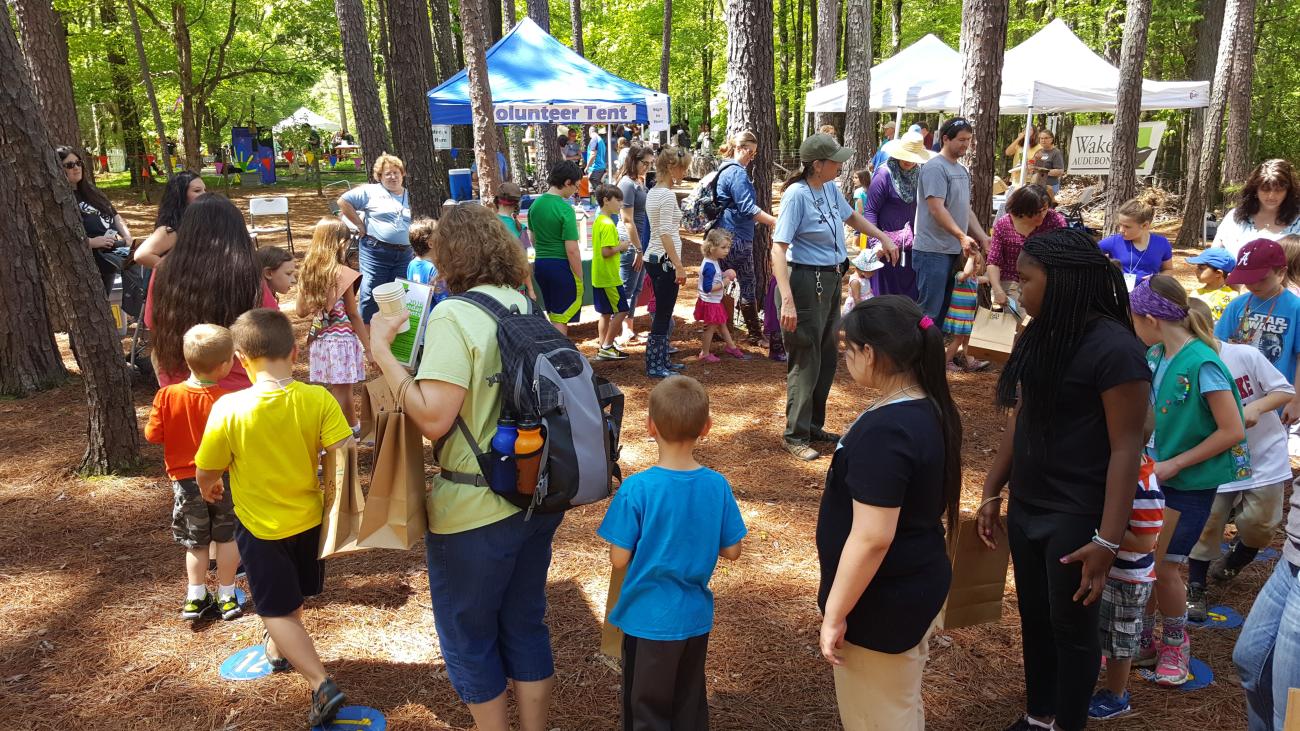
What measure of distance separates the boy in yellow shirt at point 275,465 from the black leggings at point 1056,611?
2362 millimetres

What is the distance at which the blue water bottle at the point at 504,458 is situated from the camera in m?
2.43

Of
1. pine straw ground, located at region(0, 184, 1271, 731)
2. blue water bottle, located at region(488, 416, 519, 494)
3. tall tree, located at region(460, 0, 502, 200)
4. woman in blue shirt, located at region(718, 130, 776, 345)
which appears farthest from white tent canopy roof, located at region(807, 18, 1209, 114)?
blue water bottle, located at region(488, 416, 519, 494)

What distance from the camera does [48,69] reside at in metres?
10.5

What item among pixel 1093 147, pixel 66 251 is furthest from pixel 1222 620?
pixel 1093 147

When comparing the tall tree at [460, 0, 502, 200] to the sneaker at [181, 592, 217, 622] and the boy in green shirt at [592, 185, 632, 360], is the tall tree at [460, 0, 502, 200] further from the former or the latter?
the sneaker at [181, 592, 217, 622]

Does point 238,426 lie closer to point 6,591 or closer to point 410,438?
point 410,438

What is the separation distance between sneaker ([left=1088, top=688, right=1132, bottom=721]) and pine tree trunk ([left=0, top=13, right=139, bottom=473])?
556 centimetres

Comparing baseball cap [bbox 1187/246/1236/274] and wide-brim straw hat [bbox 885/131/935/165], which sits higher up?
wide-brim straw hat [bbox 885/131/935/165]

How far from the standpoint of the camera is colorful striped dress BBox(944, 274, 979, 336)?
7305mm


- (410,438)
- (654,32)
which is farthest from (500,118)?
(654,32)

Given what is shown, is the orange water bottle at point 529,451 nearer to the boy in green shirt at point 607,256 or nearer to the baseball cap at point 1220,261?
the baseball cap at point 1220,261

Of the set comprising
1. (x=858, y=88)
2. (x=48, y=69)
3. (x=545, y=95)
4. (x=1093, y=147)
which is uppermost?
(x=48, y=69)

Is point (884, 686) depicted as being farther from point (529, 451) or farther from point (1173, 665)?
point (1173, 665)

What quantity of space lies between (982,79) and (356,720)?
25.4 ft
